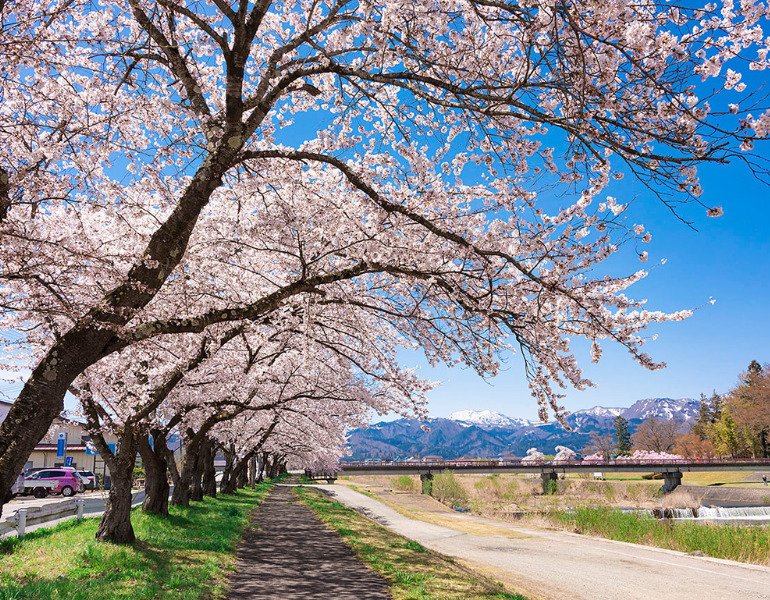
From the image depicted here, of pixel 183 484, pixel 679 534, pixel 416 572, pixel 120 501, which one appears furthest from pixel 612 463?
pixel 120 501

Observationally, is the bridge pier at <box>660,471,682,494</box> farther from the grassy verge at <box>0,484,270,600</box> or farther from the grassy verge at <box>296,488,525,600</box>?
the grassy verge at <box>0,484,270,600</box>

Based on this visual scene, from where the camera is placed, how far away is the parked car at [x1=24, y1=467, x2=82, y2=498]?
127ft

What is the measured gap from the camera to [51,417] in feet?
18.1

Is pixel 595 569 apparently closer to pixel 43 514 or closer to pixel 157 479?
pixel 157 479

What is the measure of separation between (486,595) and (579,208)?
645cm

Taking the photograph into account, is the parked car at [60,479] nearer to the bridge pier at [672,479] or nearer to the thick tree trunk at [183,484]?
the thick tree trunk at [183,484]

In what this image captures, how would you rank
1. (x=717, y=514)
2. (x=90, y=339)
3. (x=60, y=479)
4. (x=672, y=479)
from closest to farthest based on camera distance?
1. (x=90, y=339)
2. (x=717, y=514)
3. (x=60, y=479)
4. (x=672, y=479)

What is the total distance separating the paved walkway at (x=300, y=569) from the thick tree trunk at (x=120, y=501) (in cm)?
270

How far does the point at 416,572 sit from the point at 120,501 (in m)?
6.72

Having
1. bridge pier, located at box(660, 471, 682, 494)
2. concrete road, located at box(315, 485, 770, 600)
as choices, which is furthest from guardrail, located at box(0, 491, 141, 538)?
bridge pier, located at box(660, 471, 682, 494)

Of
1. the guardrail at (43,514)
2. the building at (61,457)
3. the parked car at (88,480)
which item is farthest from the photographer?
the building at (61,457)

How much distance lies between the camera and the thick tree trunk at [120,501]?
1136cm

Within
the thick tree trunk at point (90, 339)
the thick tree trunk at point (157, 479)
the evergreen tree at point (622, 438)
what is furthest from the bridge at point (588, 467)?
the thick tree trunk at point (90, 339)

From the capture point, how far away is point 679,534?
1977 centimetres
